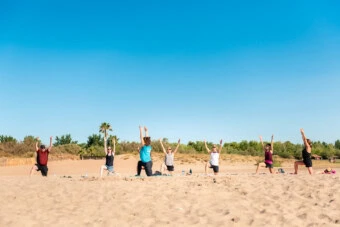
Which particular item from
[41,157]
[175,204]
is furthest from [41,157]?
[175,204]

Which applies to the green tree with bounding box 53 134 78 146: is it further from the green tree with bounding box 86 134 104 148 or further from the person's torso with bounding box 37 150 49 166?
the person's torso with bounding box 37 150 49 166

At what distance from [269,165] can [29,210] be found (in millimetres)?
12826

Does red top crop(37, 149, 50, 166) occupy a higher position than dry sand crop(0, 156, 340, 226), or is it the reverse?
red top crop(37, 149, 50, 166)

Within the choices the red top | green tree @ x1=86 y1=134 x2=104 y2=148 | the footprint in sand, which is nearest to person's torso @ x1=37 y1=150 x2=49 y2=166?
the red top

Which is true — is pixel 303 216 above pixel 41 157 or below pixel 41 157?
below

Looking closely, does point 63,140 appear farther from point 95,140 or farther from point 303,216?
point 303,216

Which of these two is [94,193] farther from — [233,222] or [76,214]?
[233,222]

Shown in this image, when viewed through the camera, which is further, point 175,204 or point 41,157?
point 41,157

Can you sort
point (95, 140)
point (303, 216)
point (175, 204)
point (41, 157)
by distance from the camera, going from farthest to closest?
point (95, 140) → point (41, 157) → point (175, 204) → point (303, 216)

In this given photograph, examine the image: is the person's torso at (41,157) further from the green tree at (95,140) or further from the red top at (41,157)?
the green tree at (95,140)

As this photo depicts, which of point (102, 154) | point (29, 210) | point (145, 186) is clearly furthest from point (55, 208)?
point (102, 154)

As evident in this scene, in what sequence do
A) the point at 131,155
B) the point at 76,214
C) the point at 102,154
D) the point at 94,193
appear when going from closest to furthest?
the point at 76,214 < the point at 94,193 < the point at 131,155 < the point at 102,154

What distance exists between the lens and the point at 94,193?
10.3 metres

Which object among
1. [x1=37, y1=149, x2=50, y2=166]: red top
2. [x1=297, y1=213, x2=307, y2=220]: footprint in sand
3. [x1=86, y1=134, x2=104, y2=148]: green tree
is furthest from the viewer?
[x1=86, y1=134, x2=104, y2=148]: green tree
